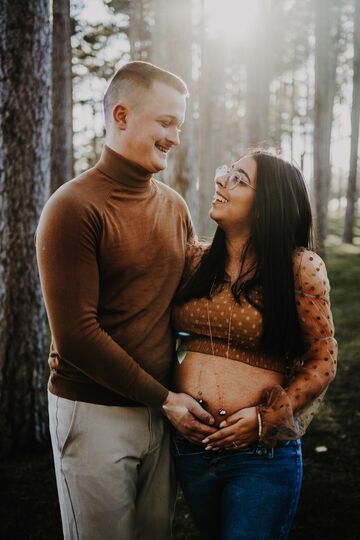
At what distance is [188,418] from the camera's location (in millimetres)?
2477

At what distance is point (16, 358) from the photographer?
469 centimetres

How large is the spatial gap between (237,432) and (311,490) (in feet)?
8.74

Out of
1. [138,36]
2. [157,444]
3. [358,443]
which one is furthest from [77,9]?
[157,444]

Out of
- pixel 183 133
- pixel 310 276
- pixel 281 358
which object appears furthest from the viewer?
pixel 183 133

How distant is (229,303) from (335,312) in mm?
9500

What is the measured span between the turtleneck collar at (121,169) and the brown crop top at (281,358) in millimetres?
666

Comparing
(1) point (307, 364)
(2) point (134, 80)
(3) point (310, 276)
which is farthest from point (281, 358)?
(2) point (134, 80)

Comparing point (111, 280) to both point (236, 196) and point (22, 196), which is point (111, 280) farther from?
point (22, 196)

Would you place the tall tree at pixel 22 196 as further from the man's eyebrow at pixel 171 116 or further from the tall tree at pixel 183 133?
the man's eyebrow at pixel 171 116

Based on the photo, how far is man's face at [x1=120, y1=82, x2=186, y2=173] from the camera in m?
2.55

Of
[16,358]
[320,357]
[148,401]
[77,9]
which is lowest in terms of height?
[16,358]

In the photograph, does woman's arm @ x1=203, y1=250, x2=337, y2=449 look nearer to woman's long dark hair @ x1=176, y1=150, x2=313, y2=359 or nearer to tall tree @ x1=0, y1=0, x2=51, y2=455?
woman's long dark hair @ x1=176, y1=150, x2=313, y2=359

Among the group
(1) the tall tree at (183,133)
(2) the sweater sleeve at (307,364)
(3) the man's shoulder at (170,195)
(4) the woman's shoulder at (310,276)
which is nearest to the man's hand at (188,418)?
(2) the sweater sleeve at (307,364)

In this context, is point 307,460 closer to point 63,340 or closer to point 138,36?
point 63,340
